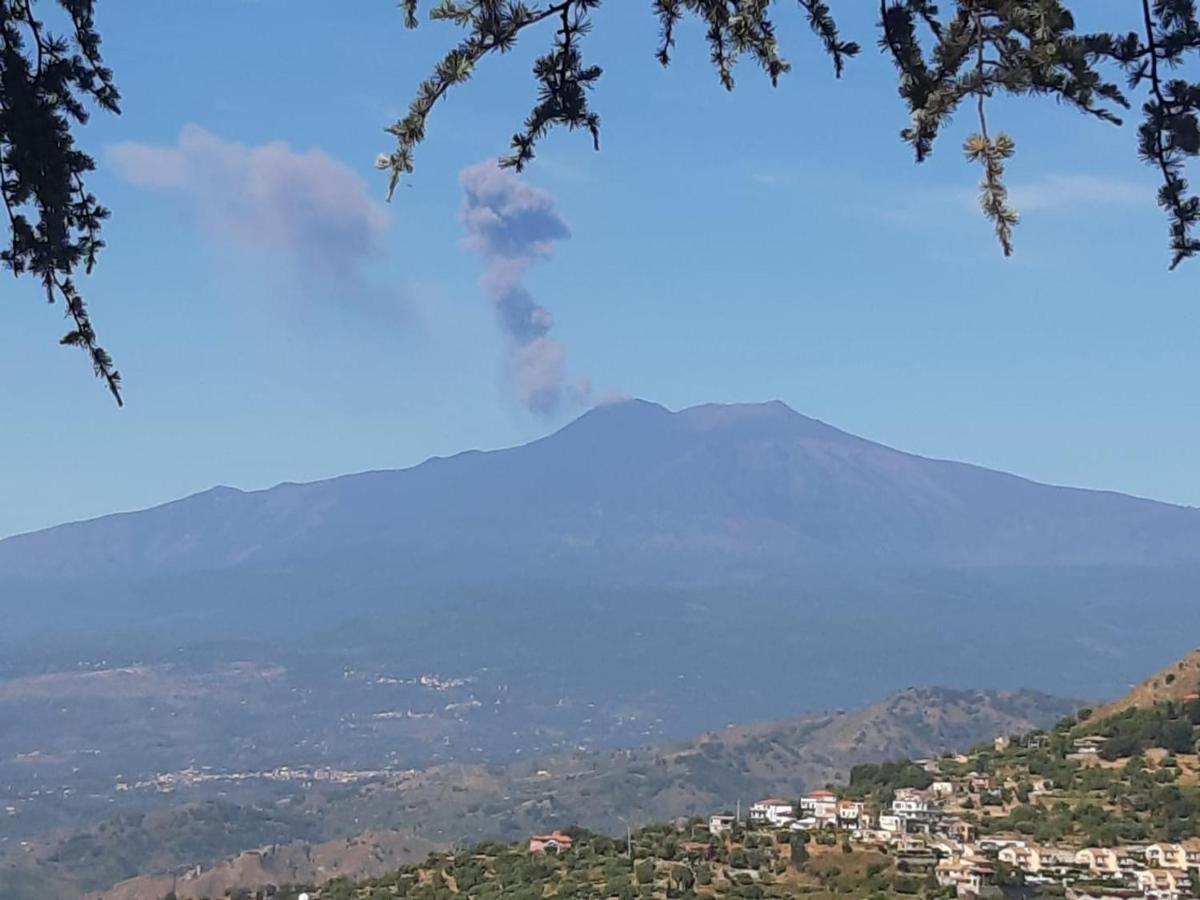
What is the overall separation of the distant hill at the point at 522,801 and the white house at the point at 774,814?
1350 inches

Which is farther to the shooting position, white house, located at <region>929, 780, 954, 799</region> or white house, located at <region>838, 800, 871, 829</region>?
white house, located at <region>929, 780, 954, 799</region>

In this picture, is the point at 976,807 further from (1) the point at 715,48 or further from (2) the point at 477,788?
(2) the point at 477,788

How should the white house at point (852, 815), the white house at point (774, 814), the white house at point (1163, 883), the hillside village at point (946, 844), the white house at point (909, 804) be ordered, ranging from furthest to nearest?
the white house at point (774, 814) → the white house at point (909, 804) → the white house at point (852, 815) → the hillside village at point (946, 844) → the white house at point (1163, 883)

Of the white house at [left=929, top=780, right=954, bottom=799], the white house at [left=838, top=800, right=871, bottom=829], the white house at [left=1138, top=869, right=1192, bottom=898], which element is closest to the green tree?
the white house at [left=838, top=800, right=871, bottom=829]

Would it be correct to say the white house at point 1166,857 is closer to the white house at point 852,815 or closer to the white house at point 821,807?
the white house at point 852,815

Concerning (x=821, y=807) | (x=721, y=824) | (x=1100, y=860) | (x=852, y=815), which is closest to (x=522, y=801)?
(x=821, y=807)

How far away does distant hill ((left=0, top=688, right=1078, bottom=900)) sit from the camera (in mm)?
89812

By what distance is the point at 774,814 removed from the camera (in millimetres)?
45312

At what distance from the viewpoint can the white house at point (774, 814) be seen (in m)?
42.4

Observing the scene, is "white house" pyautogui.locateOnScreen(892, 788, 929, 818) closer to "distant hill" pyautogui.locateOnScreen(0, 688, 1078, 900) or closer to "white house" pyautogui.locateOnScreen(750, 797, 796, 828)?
"white house" pyautogui.locateOnScreen(750, 797, 796, 828)

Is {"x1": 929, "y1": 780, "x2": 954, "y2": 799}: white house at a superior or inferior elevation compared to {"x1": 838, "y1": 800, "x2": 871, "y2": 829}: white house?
superior

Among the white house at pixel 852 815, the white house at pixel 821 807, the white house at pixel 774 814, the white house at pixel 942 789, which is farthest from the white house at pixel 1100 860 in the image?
the white house at pixel 942 789

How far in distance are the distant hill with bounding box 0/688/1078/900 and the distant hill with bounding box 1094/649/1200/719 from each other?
40609 millimetres

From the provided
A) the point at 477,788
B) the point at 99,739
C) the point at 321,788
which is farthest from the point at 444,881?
the point at 99,739
